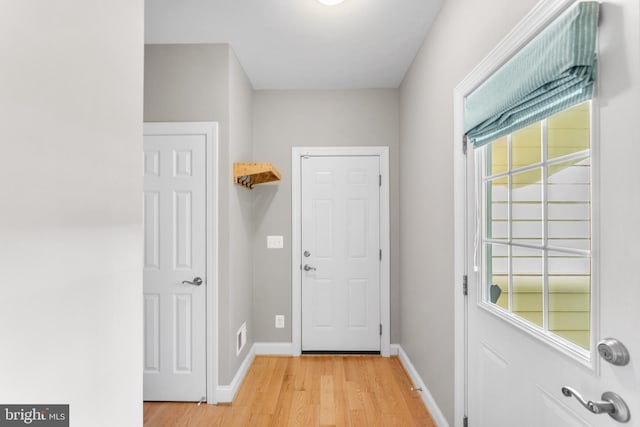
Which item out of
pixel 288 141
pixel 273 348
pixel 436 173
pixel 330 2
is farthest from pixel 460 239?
pixel 273 348

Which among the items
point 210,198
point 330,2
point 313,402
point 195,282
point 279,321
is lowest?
point 313,402

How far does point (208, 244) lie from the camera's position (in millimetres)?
2545

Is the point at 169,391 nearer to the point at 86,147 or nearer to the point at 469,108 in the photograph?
the point at 86,147

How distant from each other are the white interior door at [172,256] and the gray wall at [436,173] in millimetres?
1643

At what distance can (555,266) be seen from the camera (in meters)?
1.15

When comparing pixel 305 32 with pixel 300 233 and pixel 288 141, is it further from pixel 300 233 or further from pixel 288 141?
pixel 300 233

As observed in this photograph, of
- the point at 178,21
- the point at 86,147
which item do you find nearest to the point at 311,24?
the point at 178,21

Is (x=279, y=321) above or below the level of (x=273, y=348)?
above

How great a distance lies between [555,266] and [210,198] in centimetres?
214

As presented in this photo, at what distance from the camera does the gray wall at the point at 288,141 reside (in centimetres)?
342

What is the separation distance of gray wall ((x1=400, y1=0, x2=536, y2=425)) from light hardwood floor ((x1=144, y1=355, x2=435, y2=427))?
0.25 m

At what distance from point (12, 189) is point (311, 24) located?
2.13 meters

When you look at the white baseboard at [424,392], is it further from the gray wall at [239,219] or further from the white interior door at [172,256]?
the white interior door at [172,256]

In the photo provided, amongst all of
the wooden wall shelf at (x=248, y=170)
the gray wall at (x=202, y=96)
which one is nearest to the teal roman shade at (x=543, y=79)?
the wooden wall shelf at (x=248, y=170)
